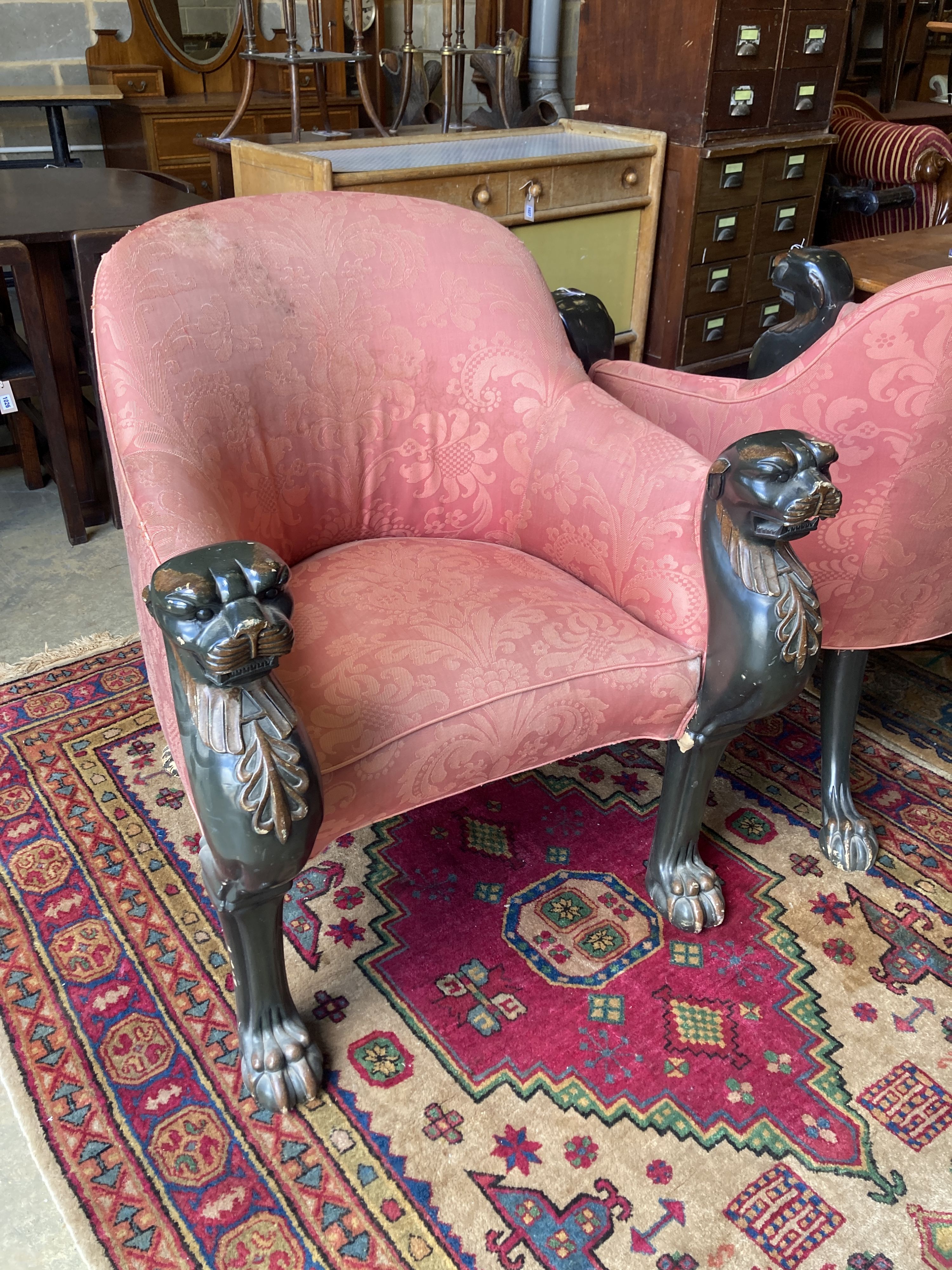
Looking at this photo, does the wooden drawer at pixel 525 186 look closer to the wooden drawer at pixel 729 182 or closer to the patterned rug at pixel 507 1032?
the wooden drawer at pixel 729 182

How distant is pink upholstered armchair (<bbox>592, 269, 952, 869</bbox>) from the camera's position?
1190mm

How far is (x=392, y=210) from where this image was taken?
1.38m

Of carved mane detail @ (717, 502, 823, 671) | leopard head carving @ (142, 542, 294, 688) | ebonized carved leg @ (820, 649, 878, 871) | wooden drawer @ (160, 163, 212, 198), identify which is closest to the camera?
leopard head carving @ (142, 542, 294, 688)

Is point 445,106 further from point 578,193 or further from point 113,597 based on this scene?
point 113,597

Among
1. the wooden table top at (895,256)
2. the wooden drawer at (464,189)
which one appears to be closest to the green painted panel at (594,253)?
the wooden drawer at (464,189)

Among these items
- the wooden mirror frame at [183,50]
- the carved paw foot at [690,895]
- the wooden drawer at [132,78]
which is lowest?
the carved paw foot at [690,895]

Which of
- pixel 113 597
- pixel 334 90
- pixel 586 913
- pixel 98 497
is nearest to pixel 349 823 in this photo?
pixel 586 913

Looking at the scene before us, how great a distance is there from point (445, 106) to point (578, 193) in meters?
0.53

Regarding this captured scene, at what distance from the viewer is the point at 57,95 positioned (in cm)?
392

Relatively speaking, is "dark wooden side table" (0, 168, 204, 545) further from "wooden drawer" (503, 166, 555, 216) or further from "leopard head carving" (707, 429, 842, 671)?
"leopard head carving" (707, 429, 842, 671)

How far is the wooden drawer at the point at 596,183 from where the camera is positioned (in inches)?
106

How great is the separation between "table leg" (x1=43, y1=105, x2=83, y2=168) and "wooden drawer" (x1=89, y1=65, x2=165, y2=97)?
0.78 ft

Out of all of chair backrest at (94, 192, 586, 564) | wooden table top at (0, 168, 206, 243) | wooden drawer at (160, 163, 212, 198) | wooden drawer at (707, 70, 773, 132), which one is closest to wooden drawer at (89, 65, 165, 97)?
wooden drawer at (160, 163, 212, 198)

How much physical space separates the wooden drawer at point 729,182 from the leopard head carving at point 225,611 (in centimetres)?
245
